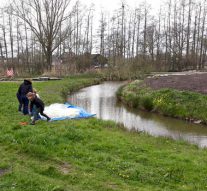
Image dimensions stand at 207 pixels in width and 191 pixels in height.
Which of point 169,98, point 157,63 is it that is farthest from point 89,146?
point 157,63

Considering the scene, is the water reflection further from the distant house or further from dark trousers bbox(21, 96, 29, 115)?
the distant house

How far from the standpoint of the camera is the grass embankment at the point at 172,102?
1684 cm

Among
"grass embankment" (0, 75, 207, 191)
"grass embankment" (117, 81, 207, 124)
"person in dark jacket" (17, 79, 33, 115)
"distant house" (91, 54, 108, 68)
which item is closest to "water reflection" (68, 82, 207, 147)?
"grass embankment" (117, 81, 207, 124)

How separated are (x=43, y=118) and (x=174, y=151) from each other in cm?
577

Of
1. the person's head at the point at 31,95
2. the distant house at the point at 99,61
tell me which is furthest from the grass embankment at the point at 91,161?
the distant house at the point at 99,61

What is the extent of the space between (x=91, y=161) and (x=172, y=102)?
37.7 ft

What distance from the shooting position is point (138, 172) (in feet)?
24.0

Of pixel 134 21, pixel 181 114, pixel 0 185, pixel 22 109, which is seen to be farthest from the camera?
pixel 134 21

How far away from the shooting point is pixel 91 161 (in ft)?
26.5

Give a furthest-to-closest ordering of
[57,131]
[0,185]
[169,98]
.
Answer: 1. [169,98]
2. [57,131]
3. [0,185]

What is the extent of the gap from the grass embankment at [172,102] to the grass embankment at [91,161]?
20.7 feet

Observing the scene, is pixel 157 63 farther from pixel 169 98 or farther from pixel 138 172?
pixel 138 172

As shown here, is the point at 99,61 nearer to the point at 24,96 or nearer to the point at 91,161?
the point at 24,96

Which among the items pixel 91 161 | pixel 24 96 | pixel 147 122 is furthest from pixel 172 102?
pixel 91 161
